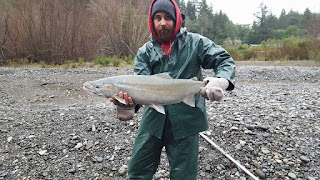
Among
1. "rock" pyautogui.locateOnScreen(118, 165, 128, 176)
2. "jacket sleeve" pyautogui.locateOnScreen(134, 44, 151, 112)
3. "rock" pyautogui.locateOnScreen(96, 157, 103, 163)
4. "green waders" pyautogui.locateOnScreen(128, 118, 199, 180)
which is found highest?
"jacket sleeve" pyautogui.locateOnScreen(134, 44, 151, 112)

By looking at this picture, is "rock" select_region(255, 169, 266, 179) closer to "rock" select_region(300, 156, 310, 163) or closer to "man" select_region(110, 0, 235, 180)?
"rock" select_region(300, 156, 310, 163)

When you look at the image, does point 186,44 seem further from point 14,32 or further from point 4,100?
point 14,32

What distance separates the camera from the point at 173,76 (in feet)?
8.39

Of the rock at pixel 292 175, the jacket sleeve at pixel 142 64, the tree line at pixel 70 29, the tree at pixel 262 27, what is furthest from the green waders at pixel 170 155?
the tree at pixel 262 27

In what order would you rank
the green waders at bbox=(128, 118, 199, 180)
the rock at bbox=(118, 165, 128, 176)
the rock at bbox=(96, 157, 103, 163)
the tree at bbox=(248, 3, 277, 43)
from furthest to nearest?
the tree at bbox=(248, 3, 277, 43) → the rock at bbox=(96, 157, 103, 163) → the rock at bbox=(118, 165, 128, 176) → the green waders at bbox=(128, 118, 199, 180)

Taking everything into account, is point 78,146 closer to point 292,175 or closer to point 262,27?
point 292,175

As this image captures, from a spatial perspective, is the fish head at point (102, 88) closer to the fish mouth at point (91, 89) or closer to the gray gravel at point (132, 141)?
the fish mouth at point (91, 89)

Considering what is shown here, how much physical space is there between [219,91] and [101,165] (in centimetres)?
287

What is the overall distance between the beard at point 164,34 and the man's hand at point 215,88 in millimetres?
624

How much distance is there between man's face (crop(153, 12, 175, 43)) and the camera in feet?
8.00

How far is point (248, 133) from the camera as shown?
4848 millimetres

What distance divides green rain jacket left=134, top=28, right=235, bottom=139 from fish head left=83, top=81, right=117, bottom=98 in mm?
399

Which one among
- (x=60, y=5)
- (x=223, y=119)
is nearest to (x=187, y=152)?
(x=223, y=119)

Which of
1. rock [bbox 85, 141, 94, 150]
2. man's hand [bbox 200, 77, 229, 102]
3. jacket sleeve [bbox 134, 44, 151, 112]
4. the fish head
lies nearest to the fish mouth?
the fish head
